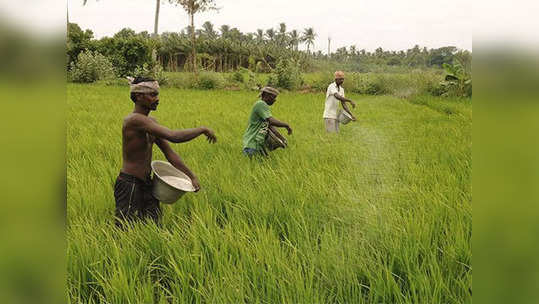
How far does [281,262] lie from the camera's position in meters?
1.06

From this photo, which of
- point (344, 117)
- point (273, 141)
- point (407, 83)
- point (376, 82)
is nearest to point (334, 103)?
point (344, 117)

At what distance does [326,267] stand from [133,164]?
0.81 m

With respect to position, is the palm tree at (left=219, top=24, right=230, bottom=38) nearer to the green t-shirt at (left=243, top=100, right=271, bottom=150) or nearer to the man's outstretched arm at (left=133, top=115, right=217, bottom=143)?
the man's outstretched arm at (left=133, top=115, right=217, bottom=143)

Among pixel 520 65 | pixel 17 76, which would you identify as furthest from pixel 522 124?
pixel 17 76

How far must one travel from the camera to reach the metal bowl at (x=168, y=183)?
131 centimetres

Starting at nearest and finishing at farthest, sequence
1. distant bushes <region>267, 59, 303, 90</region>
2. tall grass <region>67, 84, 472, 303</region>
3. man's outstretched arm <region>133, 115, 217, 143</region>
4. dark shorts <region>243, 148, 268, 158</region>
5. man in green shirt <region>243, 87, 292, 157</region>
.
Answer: tall grass <region>67, 84, 472, 303</region>
man's outstretched arm <region>133, 115, 217, 143</region>
distant bushes <region>267, 59, 303, 90</region>
man in green shirt <region>243, 87, 292, 157</region>
dark shorts <region>243, 148, 268, 158</region>

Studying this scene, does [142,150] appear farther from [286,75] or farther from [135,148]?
[286,75]

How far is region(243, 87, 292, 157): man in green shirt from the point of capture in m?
2.25

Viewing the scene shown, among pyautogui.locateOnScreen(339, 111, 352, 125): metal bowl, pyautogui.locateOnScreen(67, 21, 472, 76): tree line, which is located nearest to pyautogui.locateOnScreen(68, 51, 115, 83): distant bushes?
pyautogui.locateOnScreen(67, 21, 472, 76): tree line

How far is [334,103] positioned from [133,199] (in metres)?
2.20

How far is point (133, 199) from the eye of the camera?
4.49 ft

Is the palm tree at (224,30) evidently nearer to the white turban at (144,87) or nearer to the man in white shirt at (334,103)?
the white turban at (144,87)

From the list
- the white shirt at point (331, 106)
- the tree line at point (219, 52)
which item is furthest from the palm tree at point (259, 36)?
the white shirt at point (331, 106)

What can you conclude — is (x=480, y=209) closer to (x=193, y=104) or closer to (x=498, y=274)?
(x=498, y=274)
